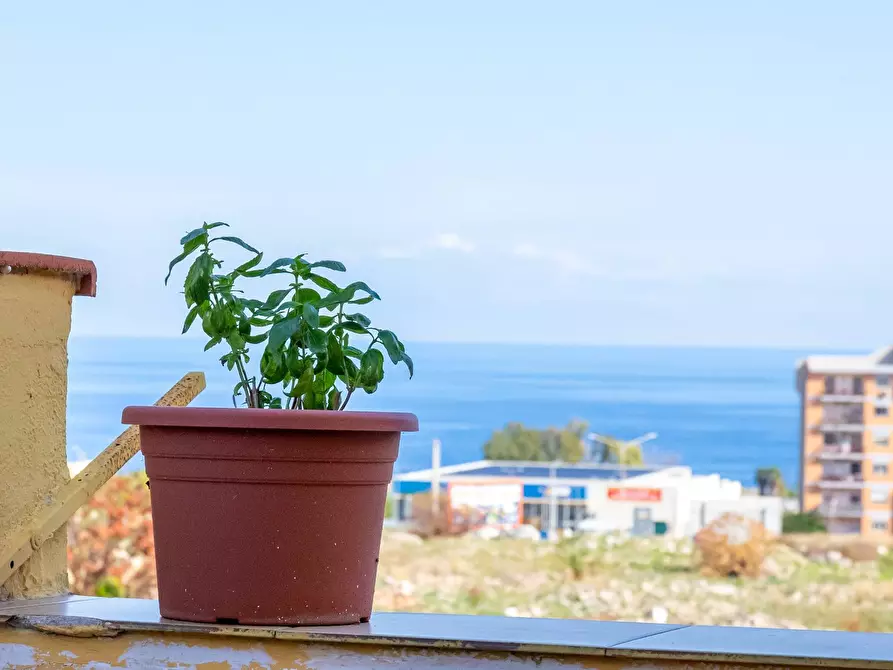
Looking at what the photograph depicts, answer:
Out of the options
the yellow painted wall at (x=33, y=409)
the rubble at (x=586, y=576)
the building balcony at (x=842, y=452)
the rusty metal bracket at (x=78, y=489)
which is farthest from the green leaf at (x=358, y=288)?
the building balcony at (x=842, y=452)

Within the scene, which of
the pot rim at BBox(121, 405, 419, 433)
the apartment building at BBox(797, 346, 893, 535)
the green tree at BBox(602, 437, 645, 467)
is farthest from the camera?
the green tree at BBox(602, 437, 645, 467)

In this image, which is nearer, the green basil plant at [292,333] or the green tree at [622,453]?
the green basil plant at [292,333]

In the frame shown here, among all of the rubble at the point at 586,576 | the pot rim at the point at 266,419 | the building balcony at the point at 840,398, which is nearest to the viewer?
the pot rim at the point at 266,419

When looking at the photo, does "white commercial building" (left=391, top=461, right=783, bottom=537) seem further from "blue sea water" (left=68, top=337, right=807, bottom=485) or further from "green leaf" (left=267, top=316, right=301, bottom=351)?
"green leaf" (left=267, top=316, right=301, bottom=351)

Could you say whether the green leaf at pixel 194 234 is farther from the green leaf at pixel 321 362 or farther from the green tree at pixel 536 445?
the green tree at pixel 536 445

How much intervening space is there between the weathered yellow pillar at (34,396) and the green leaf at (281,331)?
306 millimetres

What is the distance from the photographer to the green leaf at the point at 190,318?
47.3 inches

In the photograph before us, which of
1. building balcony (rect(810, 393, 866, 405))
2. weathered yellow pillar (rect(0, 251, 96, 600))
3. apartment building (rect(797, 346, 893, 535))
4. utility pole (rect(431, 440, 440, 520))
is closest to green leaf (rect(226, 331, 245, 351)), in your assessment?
weathered yellow pillar (rect(0, 251, 96, 600))

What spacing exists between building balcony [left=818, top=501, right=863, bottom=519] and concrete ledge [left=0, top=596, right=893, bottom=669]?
67.8 ft

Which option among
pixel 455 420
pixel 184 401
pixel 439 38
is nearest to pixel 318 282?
pixel 184 401

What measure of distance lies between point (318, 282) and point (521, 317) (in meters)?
34.1

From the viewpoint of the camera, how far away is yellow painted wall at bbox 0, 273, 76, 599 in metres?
1.28

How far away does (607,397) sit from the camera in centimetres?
3050

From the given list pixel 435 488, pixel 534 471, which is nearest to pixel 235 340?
pixel 435 488
